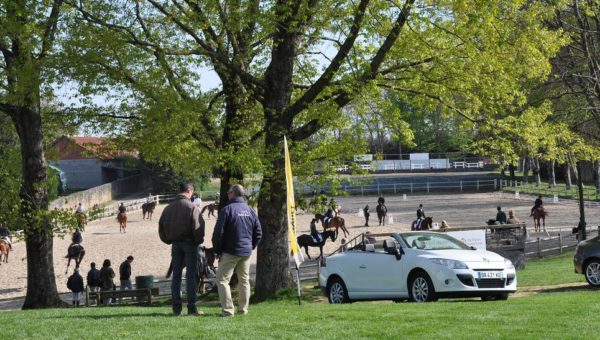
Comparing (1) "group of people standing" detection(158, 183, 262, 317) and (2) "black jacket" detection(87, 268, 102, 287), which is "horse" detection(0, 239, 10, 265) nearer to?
(2) "black jacket" detection(87, 268, 102, 287)

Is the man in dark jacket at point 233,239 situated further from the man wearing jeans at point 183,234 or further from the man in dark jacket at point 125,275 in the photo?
the man in dark jacket at point 125,275

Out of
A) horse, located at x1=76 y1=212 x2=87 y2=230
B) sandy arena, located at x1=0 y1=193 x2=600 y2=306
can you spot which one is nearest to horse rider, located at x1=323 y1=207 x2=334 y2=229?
sandy arena, located at x1=0 y1=193 x2=600 y2=306

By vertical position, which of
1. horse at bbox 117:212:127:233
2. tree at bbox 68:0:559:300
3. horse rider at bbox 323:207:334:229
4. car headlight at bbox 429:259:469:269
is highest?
tree at bbox 68:0:559:300

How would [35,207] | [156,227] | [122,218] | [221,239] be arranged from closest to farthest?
[221,239] → [35,207] → [122,218] → [156,227]

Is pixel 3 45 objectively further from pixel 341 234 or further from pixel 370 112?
pixel 341 234

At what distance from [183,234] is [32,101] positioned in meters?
11.7

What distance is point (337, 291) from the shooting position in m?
18.3

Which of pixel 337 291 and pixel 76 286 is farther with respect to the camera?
pixel 76 286

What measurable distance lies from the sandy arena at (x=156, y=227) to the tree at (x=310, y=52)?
9.45 meters

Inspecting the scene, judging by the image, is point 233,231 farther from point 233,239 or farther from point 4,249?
point 4,249

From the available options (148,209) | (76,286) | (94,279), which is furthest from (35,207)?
(148,209)

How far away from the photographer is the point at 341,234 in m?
49.8

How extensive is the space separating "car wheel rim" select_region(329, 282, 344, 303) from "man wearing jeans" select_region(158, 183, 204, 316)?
18.6 feet

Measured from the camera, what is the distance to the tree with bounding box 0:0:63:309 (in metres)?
21.3
